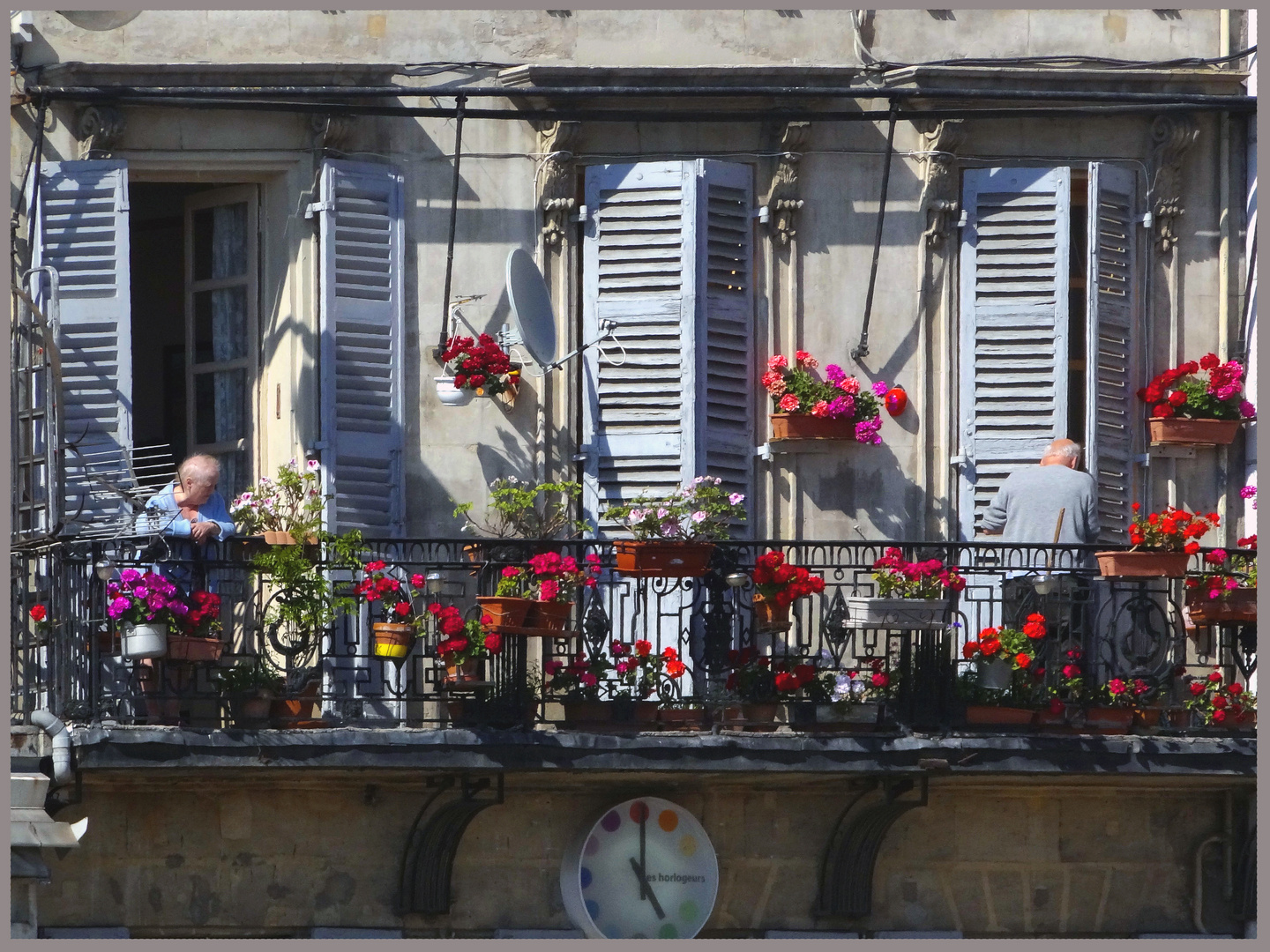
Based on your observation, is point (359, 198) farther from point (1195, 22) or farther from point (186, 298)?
point (1195, 22)

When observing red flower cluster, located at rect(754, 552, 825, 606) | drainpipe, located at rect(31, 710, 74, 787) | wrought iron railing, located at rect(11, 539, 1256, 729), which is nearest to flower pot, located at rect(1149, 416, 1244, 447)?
wrought iron railing, located at rect(11, 539, 1256, 729)

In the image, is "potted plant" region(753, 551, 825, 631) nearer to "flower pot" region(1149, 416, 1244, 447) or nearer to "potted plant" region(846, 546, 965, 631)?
"potted plant" region(846, 546, 965, 631)

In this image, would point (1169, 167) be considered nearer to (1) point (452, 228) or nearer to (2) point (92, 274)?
(1) point (452, 228)

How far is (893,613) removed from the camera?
572 inches

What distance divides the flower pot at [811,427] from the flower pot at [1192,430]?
5.82 feet

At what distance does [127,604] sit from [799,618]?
138 inches

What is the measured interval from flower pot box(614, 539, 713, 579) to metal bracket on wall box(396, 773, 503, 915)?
4.39ft

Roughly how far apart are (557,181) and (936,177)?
2185mm

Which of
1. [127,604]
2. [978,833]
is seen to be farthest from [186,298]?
[978,833]

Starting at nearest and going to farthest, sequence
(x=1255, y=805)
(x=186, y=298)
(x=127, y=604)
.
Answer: (x=127, y=604) < (x=1255, y=805) < (x=186, y=298)

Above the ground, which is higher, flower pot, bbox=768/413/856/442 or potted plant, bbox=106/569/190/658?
flower pot, bbox=768/413/856/442

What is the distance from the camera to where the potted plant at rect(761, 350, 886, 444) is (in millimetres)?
15594

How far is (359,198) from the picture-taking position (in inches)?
620

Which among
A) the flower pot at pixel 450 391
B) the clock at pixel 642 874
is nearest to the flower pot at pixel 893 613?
the clock at pixel 642 874
